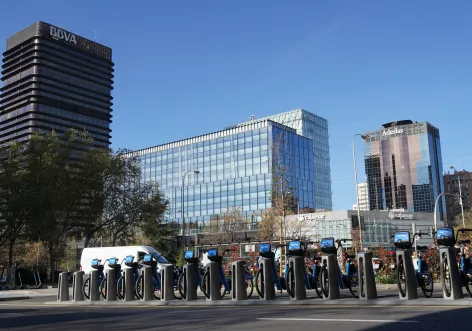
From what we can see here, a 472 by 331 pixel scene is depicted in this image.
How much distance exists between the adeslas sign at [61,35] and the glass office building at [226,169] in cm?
5876

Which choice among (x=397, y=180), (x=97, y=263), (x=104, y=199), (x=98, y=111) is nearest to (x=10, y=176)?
(x=104, y=199)

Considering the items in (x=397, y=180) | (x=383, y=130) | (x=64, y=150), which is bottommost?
(x=64, y=150)

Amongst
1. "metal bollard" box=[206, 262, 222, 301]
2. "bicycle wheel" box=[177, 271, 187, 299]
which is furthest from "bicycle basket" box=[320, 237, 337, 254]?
"bicycle wheel" box=[177, 271, 187, 299]

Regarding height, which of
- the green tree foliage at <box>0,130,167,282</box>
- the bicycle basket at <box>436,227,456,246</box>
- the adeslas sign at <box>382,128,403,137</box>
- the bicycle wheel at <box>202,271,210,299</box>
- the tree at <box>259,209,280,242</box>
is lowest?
the bicycle wheel at <box>202,271,210,299</box>

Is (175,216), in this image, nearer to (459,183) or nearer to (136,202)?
(136,202)

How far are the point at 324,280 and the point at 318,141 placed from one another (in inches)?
5512

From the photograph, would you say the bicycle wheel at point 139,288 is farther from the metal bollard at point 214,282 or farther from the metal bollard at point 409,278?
the metal bollard at point 409,278

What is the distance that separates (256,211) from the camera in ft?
346

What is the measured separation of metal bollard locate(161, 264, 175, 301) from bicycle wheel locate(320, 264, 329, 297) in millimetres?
4949

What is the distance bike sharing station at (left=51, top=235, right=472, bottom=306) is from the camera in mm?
11203

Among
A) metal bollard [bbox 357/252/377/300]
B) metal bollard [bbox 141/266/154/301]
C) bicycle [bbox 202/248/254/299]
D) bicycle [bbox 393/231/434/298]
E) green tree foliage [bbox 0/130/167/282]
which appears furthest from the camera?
green tree foliage [bbox 0/130/167/282]

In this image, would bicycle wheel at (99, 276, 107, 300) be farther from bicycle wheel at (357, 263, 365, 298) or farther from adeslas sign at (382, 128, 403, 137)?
adeslas sign at (382, 128, 403, 137)

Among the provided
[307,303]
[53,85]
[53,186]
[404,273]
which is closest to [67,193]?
[53,186]

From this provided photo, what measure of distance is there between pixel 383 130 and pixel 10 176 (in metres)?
154
